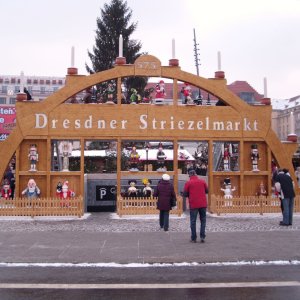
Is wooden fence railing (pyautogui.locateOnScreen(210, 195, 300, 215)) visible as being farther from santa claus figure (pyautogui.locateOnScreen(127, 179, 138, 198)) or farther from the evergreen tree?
the evergreen tree

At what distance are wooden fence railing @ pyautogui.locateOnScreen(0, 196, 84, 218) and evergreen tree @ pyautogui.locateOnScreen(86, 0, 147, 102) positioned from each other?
28.2 m

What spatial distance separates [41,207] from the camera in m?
14.3

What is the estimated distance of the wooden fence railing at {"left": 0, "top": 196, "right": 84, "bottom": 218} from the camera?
14.3 metres

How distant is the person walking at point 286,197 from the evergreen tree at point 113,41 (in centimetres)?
2992

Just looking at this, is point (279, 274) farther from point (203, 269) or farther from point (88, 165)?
point (88, 165)

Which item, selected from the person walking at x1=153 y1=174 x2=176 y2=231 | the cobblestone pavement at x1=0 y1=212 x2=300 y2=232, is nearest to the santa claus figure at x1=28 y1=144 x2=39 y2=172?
the cobblestone pavement at x1=0 y1=212 x2=300 y2=232

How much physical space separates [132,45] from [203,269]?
38129 millimetres

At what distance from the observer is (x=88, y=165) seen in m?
29.3

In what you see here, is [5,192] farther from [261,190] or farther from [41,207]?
[261,190]

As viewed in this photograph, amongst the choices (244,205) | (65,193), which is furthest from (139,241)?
(244,205)

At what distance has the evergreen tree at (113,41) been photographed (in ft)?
140

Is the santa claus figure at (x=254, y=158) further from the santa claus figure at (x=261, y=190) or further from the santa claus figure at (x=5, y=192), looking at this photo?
the santa claus figure at (x=5, y=192)

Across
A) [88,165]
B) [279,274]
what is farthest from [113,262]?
[88,165]

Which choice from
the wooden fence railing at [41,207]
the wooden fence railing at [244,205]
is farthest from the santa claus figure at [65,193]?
the wooden fence railing at [244,205]
